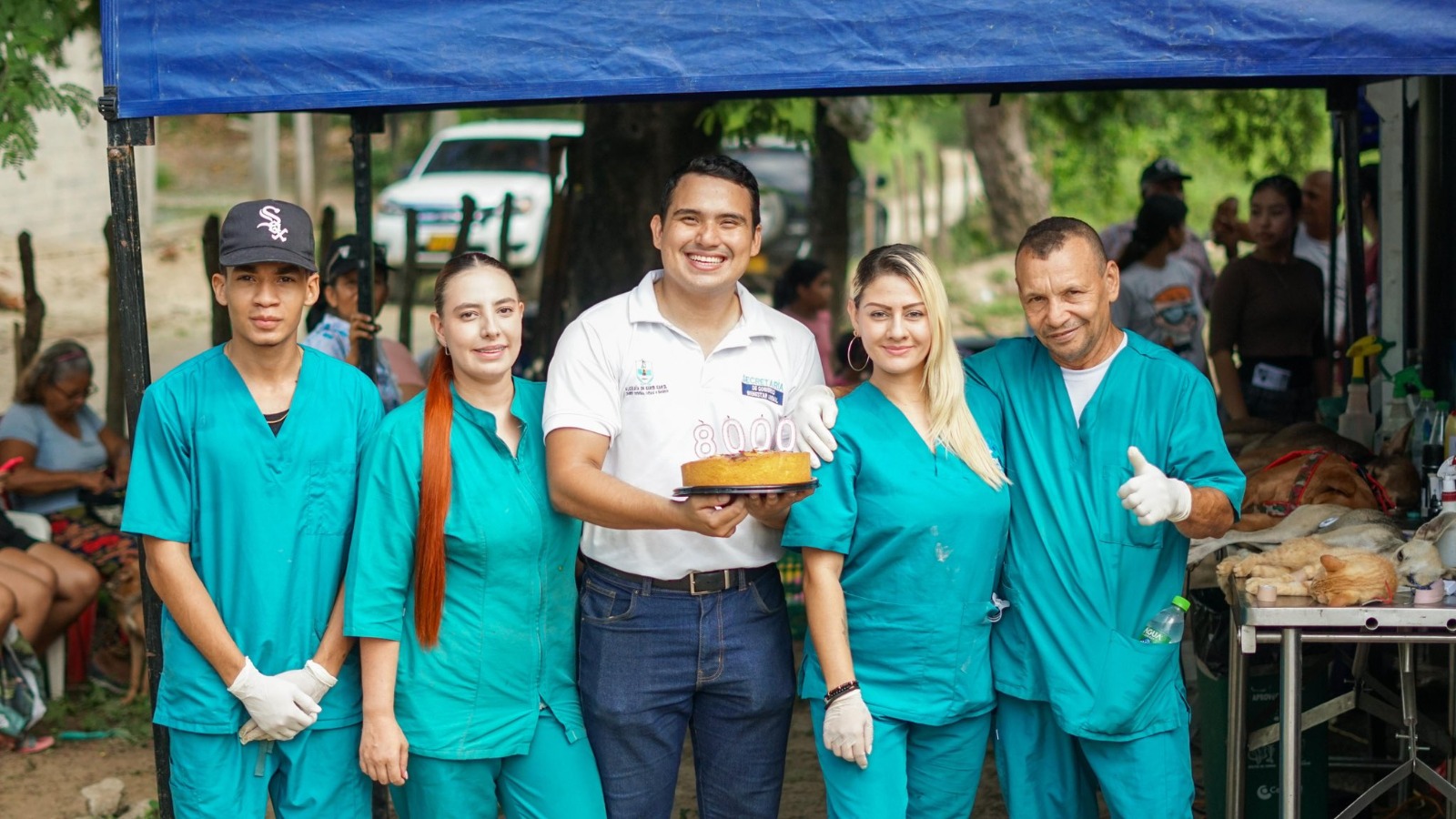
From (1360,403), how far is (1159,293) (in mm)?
1957

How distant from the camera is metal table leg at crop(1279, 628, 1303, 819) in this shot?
3.26 metres

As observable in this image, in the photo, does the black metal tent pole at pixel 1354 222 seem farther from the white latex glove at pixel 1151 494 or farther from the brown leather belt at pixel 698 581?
the brown leather belt at pixel 698 581

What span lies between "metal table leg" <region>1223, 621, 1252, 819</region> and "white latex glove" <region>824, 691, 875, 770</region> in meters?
1.09

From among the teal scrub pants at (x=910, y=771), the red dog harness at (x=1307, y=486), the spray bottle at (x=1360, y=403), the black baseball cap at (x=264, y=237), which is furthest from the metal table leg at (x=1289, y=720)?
the black baseball cap at (x=264, y=237)

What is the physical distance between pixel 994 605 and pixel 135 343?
6.93 ft

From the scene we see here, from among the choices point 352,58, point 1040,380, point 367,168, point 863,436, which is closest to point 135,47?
point 352,58

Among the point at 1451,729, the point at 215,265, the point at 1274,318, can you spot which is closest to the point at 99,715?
the point at 215,265

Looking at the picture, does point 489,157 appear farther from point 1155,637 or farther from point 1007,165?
point 1155,637

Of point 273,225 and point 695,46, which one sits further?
point 695,46

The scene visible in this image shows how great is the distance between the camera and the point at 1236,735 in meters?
3.66

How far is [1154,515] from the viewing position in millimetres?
2969

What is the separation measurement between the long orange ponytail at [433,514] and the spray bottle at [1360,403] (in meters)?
3.09

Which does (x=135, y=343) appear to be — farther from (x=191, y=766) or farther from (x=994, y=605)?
(x=994, y=605)

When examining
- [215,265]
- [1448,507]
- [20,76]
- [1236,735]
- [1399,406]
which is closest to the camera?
[1448,507]
